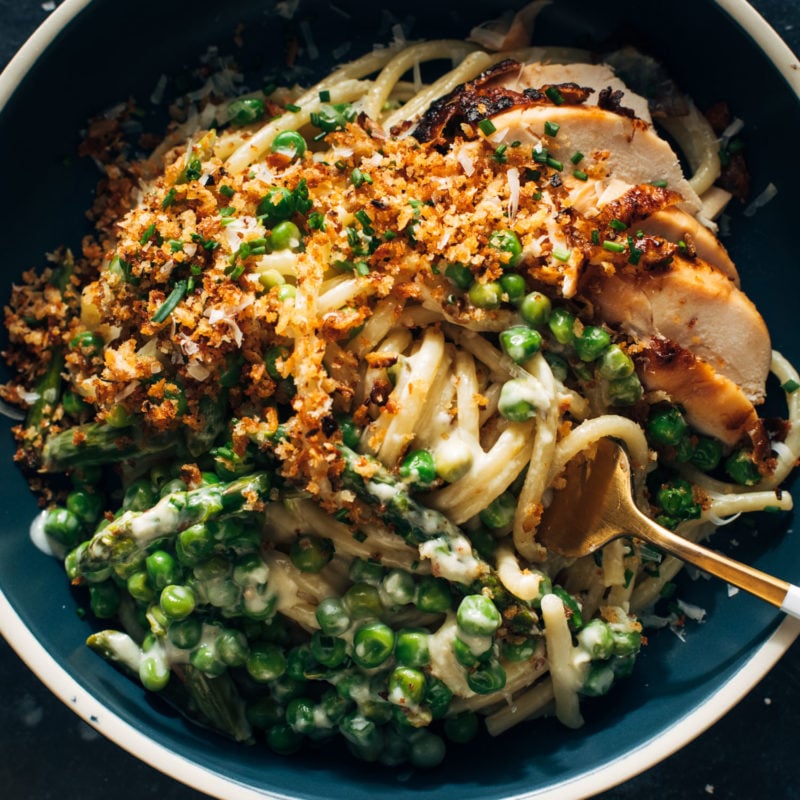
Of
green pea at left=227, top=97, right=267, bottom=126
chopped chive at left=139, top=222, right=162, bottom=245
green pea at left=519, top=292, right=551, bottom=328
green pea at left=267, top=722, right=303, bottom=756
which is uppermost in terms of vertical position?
green pea at left=227, top=97, right=267, bottom=126

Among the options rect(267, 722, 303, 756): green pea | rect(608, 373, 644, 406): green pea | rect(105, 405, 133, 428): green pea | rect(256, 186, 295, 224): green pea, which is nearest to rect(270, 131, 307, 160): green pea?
rect(256, 186, 295, 224): green pea

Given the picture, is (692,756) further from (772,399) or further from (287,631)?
(287,631)

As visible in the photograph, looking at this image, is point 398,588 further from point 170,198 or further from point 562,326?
point 170,198

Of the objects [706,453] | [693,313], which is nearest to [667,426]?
[706,453]

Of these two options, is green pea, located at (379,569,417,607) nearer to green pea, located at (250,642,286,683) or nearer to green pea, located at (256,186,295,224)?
green pea, located at (250,642,286,683)

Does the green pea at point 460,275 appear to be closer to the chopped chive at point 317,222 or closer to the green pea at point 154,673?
the chopped chive at point 317,222
